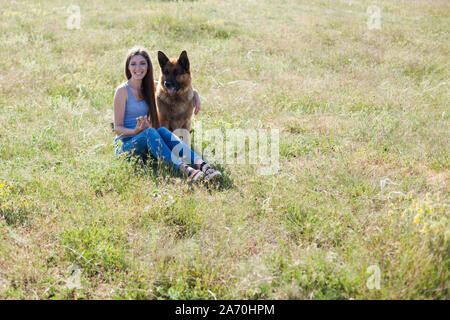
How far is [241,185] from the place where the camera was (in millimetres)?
4332

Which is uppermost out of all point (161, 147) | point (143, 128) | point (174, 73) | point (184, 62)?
point (184, 62)

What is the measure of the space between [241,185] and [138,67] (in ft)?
7.03

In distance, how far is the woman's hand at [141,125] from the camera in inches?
172

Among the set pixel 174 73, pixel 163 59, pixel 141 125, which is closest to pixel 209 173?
pixel 141 125

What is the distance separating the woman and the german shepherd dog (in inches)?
10.1

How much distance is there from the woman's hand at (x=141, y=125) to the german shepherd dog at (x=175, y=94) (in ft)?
2.04

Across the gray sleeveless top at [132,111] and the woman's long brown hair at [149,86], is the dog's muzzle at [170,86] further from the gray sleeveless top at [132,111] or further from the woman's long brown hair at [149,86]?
the gray sleeveless top at [132,111]

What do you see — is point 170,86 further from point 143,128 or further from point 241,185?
point 241,185

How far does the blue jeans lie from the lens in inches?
172

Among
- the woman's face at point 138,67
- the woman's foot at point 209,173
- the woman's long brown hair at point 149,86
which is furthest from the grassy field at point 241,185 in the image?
the woman's face at point 138,67

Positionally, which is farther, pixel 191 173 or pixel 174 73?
pixel 174 73

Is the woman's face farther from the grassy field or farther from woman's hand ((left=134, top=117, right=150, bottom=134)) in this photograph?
the grassy field

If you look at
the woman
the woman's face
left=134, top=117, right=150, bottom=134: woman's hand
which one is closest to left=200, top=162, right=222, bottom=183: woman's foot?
the woman

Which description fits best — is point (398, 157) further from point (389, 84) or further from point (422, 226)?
point (389, 84)
